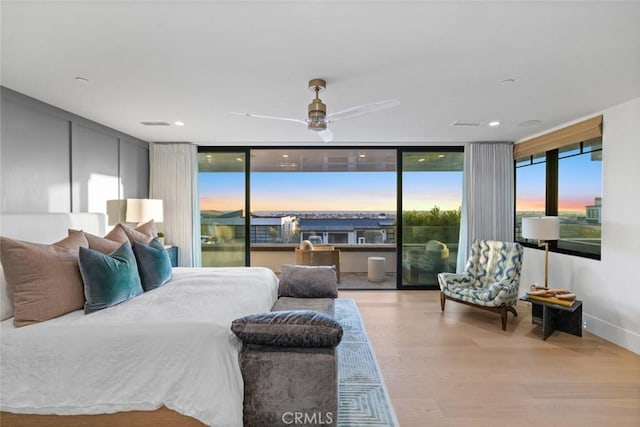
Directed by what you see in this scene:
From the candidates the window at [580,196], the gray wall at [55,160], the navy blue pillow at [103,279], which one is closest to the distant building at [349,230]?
the window at [580,196]

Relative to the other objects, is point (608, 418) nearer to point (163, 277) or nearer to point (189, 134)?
point (163, 277)

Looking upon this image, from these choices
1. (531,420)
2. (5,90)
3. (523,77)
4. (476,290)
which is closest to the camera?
(531,420)

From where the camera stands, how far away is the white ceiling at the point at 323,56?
170 centimetres

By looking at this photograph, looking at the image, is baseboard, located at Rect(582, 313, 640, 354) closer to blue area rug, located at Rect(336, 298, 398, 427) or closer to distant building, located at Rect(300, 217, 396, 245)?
blue area rug, located at Rect(336, 298, 398, 427)

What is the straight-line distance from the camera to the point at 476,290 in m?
3.99

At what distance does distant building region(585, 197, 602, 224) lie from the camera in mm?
3561

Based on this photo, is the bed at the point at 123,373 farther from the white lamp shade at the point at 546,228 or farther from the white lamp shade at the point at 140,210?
the white lamp shade at the point at 546,228

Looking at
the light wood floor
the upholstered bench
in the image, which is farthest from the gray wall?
the light wood floor

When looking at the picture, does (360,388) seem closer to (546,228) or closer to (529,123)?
(546,228)

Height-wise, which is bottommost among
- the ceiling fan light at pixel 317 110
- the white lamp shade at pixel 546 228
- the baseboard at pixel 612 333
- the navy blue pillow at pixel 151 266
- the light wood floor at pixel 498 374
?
the light wood floor at pixel 498 374

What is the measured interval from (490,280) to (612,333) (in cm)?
126

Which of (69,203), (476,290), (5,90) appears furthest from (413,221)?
(5,90)

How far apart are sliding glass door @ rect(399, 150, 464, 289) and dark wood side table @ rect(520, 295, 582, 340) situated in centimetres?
181

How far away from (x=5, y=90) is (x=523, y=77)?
14.5 feet
